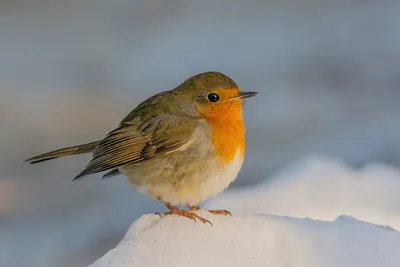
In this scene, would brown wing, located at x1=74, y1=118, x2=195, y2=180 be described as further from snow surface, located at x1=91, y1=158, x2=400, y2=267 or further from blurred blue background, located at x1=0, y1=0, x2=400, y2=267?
blurred blue background, located at x1=0, y1=0, x2=400, y2=267

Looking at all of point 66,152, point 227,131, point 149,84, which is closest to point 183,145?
point 227,131

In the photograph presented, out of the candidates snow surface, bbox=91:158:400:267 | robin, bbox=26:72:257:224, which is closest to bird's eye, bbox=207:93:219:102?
robin, bbox=26:72:257:224

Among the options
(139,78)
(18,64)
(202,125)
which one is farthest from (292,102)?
(202,125)

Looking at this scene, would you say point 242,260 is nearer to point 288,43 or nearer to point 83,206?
point 83,206

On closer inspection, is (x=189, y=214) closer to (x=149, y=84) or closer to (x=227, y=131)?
(x=227, y=131)

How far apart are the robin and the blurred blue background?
4.17 ft

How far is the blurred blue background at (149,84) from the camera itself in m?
5.02

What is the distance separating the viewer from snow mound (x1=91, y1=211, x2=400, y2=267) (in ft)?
8.39

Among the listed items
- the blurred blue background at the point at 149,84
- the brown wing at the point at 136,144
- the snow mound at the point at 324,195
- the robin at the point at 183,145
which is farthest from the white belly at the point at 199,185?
the blurred blue background at the point at 149,84

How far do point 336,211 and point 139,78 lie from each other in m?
3.54

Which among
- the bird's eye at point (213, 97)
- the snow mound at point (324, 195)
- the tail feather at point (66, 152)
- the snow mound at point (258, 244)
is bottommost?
the snow mound at point (324, 195)

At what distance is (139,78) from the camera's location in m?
7.05

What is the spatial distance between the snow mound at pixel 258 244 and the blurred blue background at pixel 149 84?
1.70 metres

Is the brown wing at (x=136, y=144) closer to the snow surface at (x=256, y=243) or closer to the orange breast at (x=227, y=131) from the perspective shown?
the orange breast at (x=227, y=131)
